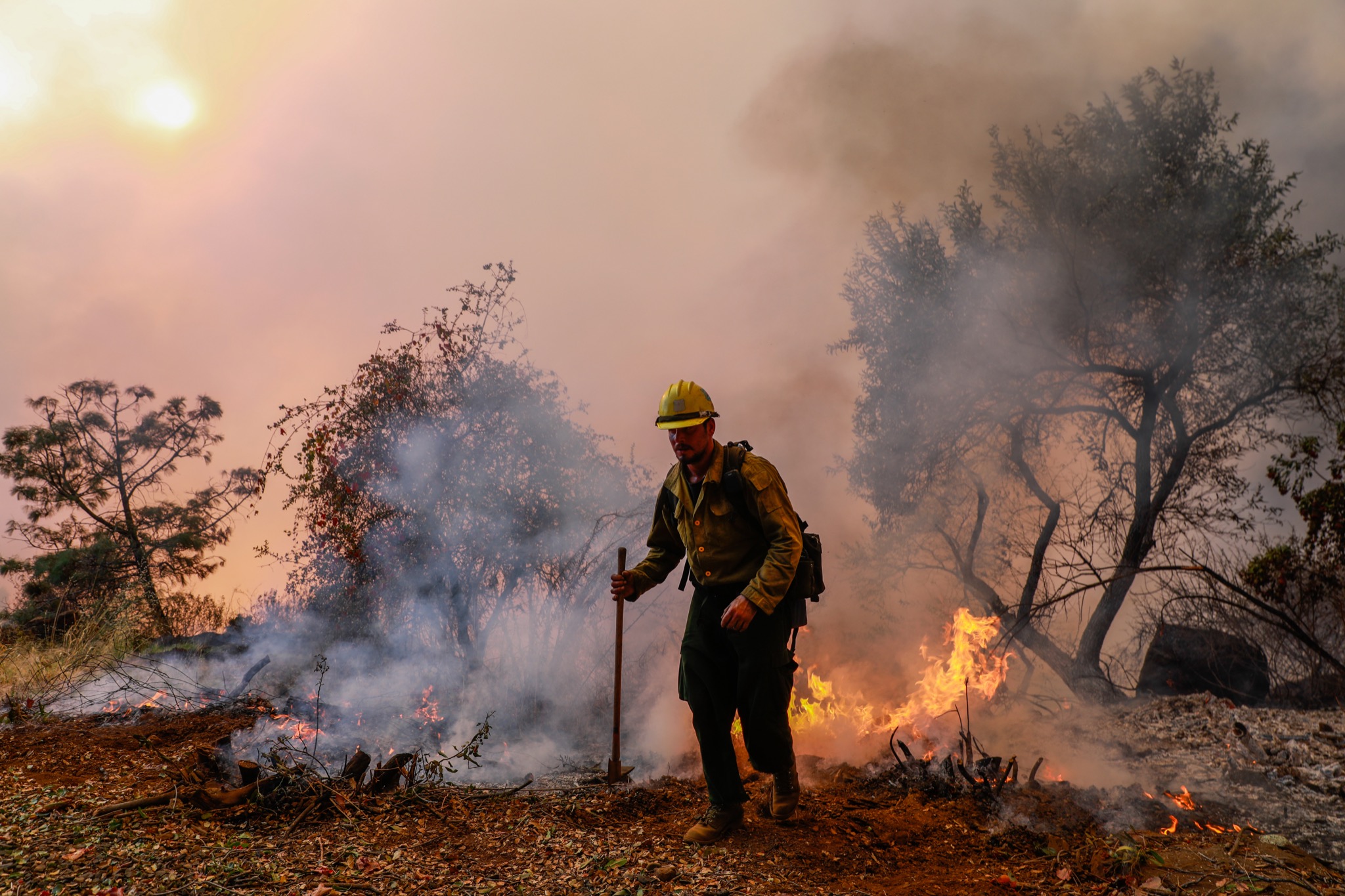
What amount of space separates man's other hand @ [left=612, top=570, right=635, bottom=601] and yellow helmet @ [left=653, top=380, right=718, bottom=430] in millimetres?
886

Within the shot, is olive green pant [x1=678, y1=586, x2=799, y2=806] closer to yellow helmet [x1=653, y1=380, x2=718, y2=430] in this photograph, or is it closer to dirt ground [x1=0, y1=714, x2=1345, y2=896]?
dirt ground [x1=0, y1=714, x2=1345, y2=896]

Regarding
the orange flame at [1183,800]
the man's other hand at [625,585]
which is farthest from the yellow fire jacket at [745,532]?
the orange flame at [1183,800]

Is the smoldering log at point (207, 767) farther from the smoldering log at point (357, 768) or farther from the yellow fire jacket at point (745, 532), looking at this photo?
the yellow fire jacket at point (745, 532)

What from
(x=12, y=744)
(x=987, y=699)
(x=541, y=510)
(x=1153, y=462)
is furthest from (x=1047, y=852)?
(x=1153, y=462)

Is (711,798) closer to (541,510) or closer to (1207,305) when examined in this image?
(541,510)

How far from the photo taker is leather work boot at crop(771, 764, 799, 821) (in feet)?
12.8

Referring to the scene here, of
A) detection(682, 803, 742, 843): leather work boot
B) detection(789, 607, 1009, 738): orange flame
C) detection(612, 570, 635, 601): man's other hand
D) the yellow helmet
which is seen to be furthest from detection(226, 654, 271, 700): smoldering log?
the yellow helmet

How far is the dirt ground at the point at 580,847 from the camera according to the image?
3.13 meters

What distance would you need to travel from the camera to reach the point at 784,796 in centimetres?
392

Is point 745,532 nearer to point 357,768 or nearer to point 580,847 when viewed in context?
point 580,847

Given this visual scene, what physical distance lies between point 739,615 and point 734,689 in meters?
0.60

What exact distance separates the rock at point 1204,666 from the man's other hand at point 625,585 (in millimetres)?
6458

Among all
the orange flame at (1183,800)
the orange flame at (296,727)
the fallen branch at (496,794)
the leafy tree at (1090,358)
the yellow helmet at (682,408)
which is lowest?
the orange flame at (1183,800)

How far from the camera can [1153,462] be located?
31.0 feet
